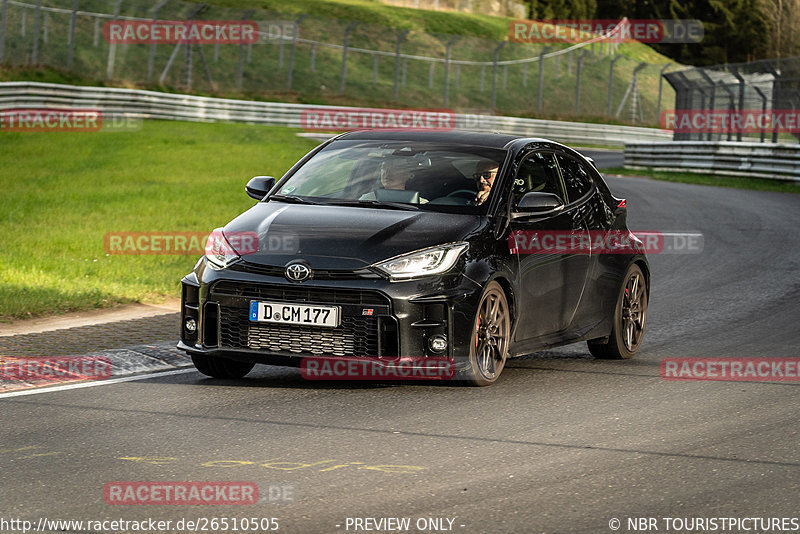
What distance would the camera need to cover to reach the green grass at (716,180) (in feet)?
99.5

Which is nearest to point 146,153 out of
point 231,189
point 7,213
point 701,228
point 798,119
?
point 231,189

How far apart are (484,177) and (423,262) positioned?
117cm

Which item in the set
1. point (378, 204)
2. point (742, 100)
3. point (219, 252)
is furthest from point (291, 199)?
point (742, 100)

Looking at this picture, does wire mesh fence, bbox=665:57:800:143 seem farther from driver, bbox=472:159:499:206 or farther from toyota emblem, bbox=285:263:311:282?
toyota emblem, bbox=285:263:311:282

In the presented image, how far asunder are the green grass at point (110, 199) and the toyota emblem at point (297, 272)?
13.0 ft

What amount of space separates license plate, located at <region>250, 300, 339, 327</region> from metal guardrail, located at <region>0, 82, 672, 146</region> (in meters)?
28.1

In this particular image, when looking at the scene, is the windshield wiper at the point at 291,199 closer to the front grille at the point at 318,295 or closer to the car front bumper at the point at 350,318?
the car front bumper at the point at 350,318

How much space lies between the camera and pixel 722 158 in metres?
34.1

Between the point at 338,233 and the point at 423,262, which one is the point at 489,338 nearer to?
the point at 423,262

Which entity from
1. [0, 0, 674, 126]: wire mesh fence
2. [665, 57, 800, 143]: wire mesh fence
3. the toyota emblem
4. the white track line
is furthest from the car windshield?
[0, 0, 674, 126]: wire mesh fence

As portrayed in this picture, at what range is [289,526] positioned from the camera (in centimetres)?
512

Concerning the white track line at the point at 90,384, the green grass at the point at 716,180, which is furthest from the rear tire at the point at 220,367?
the green grass at the point at 716,180

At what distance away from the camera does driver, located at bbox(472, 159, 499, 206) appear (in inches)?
341

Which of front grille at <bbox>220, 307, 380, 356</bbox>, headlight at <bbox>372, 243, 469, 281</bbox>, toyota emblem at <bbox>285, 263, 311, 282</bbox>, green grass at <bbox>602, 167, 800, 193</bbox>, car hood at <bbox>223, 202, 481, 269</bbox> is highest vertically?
car hood at <bbox>223, 202, 481, 269</bbox>
